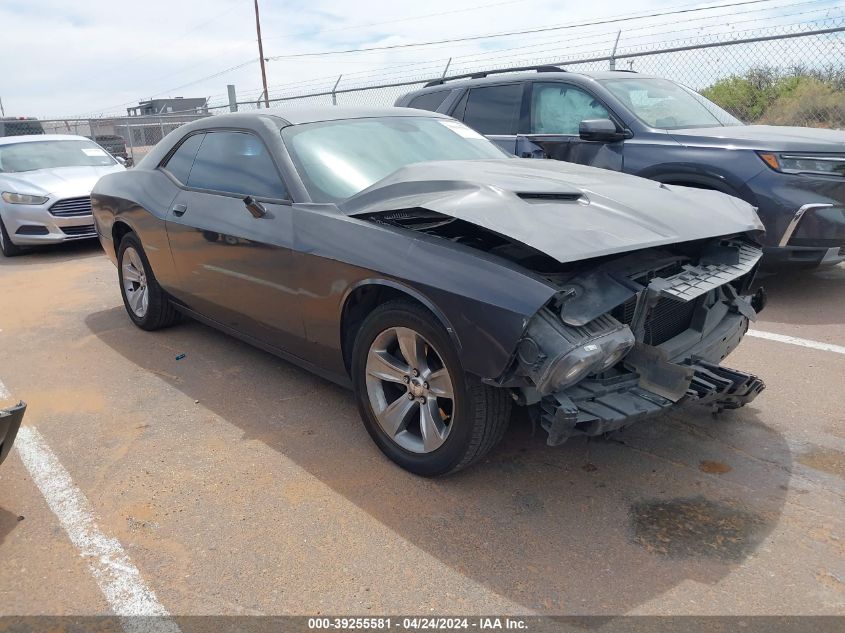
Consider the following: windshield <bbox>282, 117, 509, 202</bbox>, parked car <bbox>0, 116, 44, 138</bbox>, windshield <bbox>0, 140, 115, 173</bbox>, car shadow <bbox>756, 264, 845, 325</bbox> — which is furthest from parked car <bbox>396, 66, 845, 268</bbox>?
parked car <bbox>0, 116, 44, 138</bbox>

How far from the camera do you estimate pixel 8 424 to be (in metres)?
2.74

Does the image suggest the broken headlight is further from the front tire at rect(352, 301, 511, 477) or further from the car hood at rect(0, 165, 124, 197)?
the car hood at rect(0, 165, 124, 197)

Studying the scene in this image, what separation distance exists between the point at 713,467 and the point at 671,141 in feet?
11.1

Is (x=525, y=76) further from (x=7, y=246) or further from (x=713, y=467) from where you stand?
(x=7, y=246)

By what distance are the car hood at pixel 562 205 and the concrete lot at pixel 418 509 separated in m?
1.07

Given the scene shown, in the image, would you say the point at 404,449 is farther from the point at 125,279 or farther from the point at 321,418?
the point at 125,279

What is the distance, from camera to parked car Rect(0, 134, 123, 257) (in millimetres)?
8781

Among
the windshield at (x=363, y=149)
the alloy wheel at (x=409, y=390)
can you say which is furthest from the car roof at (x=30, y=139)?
the alloy wheel at (x=409, y=390)

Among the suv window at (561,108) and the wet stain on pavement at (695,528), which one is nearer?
the wet stain on pavement at (695,528)

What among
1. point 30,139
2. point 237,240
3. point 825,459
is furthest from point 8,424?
point 30,139

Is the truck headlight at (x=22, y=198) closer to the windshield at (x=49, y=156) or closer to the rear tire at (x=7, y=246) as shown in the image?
the rear tire at (x=7, y=246)

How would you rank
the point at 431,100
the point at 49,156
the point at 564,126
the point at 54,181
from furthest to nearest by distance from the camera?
the point at 49,156 < the point at 54,181 < the point at 431,100 < the point at 564,126

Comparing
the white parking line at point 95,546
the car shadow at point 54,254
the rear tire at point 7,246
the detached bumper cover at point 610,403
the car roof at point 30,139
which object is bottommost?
the car shadow at point 54,254

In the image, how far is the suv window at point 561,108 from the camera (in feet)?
20.1
